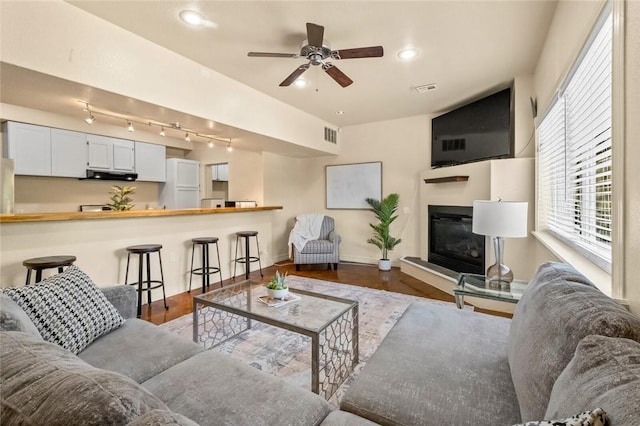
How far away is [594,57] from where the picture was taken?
1.62 meters

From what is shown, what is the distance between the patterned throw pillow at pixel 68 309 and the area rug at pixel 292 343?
0.84 metres

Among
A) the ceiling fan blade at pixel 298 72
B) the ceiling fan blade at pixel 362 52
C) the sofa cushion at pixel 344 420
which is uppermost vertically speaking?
the ceiling fan blade at pixel 298 72

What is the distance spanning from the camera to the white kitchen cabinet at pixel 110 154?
4.82m

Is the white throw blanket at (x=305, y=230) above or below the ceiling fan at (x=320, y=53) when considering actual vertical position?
below

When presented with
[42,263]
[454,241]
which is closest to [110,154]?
[42,263]

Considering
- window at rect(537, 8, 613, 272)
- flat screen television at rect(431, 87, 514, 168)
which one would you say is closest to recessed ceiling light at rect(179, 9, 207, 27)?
A: window at rect(537, 8, 613, 272)

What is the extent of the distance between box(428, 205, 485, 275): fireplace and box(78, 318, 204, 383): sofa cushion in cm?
346

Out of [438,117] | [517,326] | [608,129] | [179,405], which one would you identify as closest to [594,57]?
[608,129]

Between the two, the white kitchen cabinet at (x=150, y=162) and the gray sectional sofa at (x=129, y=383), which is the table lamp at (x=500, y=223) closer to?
the gray sectional sofa at (x=129, y=383)

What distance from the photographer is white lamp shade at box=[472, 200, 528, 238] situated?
6.82ft

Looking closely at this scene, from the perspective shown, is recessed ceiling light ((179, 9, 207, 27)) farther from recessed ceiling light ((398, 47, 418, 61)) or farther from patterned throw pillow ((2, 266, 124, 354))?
patterned throw pillow ((2, 266, 124, 354))

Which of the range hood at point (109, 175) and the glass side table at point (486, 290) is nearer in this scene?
the glass side table at point (486, 290)

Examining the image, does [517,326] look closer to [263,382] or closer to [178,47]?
[263,382]

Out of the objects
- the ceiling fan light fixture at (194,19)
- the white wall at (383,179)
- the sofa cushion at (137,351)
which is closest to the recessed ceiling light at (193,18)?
Answer: the ceiling fan light fixture at (194,19)
